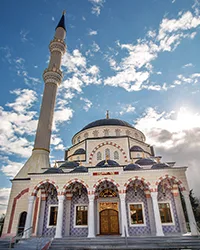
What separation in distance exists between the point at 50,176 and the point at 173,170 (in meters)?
7.63

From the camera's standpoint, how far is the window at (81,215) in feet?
38.2

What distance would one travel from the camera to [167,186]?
1204 centimetres

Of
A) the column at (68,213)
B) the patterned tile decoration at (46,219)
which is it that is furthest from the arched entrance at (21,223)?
the column at (68,213)

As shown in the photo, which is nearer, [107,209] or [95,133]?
[107,209]

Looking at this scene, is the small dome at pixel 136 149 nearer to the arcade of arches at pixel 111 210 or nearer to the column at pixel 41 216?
the arcade of arches at pixel 111 210

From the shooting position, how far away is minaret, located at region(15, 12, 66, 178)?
14.9m

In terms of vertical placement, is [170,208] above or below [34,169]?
below

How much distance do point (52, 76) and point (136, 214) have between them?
15.8m

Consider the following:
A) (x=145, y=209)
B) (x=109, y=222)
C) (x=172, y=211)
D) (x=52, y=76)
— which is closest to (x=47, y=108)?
(x=52, y=76)

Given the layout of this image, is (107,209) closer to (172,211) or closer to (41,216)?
(172,211)

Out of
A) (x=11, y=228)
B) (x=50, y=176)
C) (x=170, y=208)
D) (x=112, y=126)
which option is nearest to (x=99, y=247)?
(x=50, y=176)

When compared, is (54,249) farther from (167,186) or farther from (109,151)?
(109,151)

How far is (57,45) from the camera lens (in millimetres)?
21906

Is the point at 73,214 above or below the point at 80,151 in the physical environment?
below
